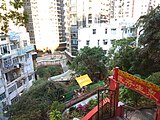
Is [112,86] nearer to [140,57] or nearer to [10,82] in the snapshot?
[140,57]

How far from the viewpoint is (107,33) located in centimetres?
1995

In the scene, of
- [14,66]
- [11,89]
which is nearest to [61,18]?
[14,66]

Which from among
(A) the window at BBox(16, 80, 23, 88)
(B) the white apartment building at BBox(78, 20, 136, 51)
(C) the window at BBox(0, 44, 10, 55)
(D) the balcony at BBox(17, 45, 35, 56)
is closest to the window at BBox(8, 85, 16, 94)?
(A) the window at BBox(16, 80, 23, 88)

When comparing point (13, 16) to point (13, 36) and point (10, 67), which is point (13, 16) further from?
point (10, 67)

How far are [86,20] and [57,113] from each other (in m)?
26.0

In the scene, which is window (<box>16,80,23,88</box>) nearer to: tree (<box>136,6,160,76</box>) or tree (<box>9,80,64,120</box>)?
tree (<box>9,80,64,120</box>)

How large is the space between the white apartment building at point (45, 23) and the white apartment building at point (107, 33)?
19.8 metres

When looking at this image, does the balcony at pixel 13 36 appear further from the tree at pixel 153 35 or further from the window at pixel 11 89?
the tree at pixel 153 35

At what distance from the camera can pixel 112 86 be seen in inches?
189

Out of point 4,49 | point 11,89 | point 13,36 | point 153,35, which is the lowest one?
point 11,89

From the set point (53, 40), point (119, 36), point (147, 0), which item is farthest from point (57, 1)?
point (147, 0)

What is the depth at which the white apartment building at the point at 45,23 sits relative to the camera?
37.2 m

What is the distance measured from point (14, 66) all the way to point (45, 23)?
81.2 ft

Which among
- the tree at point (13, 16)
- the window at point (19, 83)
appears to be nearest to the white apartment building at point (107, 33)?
the window at point (19, 83)
